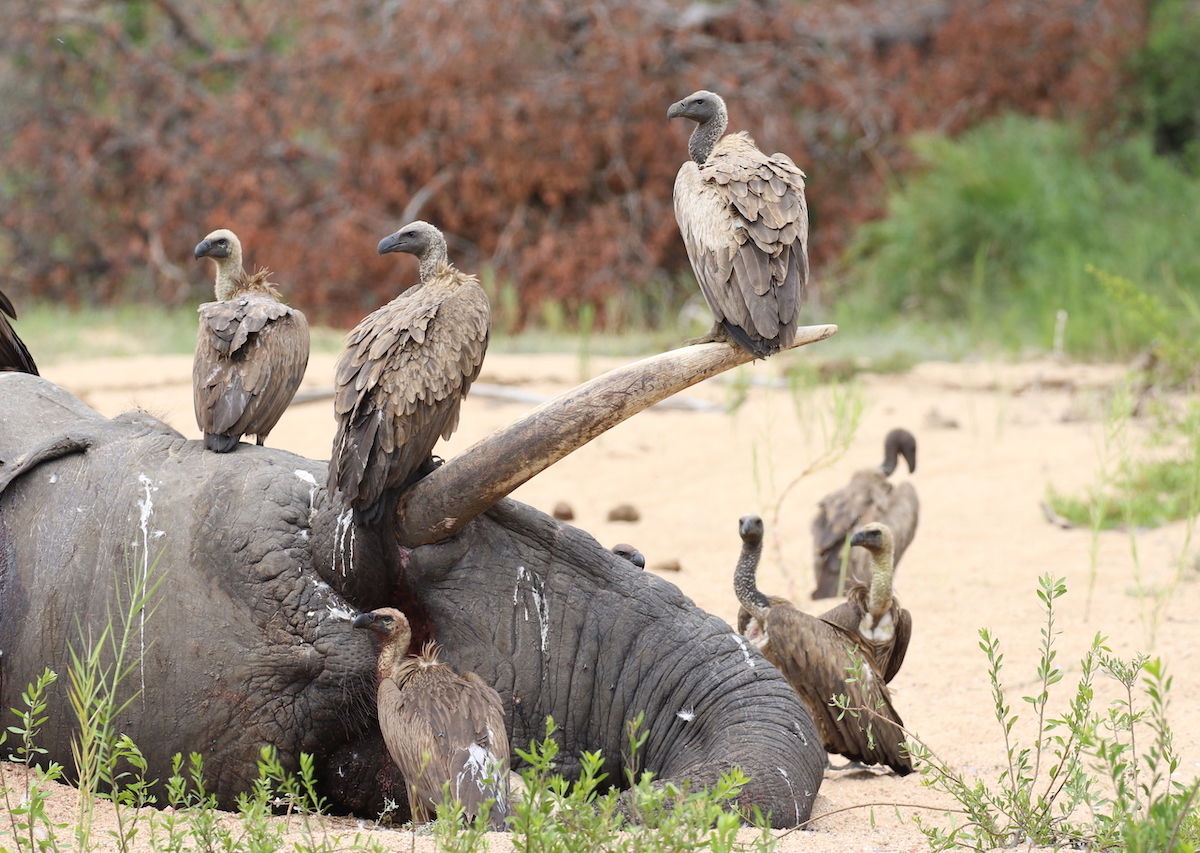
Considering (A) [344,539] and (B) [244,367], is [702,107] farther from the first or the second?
(A) [344,539]

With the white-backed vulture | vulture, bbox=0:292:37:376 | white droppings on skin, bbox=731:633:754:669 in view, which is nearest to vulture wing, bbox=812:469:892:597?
the white-backed vulture

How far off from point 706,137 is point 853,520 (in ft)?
9.27

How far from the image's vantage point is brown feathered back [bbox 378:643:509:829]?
3.78 m

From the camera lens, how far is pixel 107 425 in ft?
15.6

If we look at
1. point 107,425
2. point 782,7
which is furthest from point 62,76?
point 107,425

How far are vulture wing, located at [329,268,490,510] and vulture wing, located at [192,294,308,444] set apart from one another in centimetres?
61

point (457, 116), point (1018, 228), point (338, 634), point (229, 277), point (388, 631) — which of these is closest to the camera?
point (388, 631)

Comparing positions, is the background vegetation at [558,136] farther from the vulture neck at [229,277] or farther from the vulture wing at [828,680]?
the vulture wing at [828,680]

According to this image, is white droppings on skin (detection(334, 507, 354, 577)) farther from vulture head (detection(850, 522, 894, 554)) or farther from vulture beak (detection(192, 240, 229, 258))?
vulture head (detection(850, 522, 894, 554))

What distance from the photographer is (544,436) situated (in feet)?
12.6

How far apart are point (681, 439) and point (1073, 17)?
933 centimetres

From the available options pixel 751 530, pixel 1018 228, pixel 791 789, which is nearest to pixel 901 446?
pixel 751 530

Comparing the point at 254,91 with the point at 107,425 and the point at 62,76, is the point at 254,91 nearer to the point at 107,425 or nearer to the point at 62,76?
the point at 62,76

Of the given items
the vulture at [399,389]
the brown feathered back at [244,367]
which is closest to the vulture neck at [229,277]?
the brown feathered back at [244,367]
